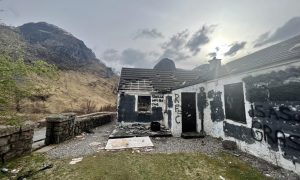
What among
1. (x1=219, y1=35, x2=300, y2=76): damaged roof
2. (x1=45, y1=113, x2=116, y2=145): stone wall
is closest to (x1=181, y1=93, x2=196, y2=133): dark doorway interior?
(x1=219, y1=35, x2=300, y2=76): damaged roof

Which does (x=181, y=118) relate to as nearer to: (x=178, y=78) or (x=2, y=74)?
(x=178, y=78)

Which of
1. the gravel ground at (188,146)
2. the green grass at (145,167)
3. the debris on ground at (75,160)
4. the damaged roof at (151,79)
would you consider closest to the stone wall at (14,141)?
the green grass at (145,167)

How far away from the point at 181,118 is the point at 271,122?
490cm

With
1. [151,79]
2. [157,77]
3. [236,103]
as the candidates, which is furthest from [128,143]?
[157,77]

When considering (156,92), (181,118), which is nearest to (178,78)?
(156,92)

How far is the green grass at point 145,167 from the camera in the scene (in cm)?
451

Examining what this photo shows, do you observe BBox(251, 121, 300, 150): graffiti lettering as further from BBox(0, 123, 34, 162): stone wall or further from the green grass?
BBox(0, 123, 34, 162): stone wall

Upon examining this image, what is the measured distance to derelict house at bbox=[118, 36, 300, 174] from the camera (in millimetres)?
4844

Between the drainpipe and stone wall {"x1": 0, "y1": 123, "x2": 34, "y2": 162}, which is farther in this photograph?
the drainpipe

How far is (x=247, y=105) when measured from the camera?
647cm

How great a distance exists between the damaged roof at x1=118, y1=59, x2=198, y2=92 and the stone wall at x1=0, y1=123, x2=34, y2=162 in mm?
7784

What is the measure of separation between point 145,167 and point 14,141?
4.47 m

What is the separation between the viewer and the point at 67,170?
189 inches

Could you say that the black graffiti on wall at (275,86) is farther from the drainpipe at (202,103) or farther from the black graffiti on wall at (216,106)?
the drainpipe at (202,103)
